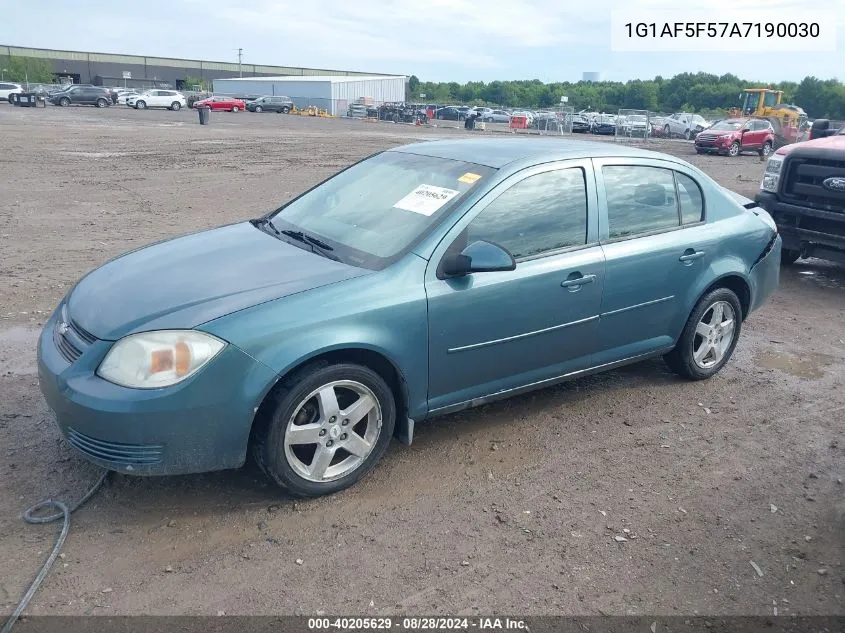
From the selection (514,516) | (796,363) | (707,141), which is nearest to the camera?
(514,516)

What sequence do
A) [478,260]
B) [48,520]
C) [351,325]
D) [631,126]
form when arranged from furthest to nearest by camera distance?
[631,126], [478,260], [351,325], [48,520]

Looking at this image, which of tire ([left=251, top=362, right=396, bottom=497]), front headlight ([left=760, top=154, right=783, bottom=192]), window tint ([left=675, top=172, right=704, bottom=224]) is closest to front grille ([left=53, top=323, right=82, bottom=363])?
tire ([left=251, top=362, right=396, bottom=497])

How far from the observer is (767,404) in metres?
5.15

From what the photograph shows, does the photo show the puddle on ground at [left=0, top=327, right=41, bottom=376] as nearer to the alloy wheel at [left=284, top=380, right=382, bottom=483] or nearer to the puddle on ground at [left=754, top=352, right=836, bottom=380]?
the alloy wheel at [left=284, top=380, right=382, bottom=483]

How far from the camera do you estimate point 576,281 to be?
436 centimetres

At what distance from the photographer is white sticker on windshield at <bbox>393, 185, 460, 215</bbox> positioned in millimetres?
4148

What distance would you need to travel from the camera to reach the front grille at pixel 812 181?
8.18 meters

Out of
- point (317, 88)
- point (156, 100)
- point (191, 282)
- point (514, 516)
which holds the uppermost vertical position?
point (317, 88)

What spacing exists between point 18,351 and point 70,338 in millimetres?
2234

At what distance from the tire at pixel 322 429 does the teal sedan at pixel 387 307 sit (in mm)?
10

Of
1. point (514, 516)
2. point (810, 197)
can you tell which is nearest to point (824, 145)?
point (810, 197)

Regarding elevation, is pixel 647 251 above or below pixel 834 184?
below

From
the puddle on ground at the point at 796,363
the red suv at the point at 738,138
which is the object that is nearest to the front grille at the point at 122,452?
the puddle on ground at the point at 796,363

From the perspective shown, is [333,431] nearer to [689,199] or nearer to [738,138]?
[689,199]
